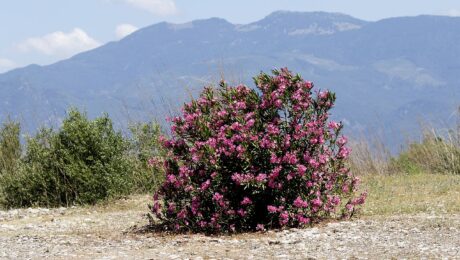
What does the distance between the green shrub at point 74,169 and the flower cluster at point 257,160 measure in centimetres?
515

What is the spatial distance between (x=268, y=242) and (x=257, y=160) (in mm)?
1331

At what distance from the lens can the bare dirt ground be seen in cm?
809

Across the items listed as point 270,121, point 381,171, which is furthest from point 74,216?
point 381,171

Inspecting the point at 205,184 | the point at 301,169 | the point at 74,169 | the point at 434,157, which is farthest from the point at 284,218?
the point at 434,157

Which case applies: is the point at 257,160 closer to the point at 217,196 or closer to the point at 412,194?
the point at 217,196

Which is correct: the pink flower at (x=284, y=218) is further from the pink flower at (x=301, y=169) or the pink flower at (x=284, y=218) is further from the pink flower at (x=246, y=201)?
the pink flower at (x=301, y=169)

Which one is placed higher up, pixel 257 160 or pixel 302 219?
pixel 257 160

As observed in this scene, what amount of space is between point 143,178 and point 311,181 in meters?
7.90

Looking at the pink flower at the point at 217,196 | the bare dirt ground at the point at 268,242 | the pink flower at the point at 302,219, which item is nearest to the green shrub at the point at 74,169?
the bare dirt ground at the point at 268,242

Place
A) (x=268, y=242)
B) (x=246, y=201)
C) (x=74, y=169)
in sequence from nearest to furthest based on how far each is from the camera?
(x=268, y=242) → (x=246, y=201) → (x=74, y=169)

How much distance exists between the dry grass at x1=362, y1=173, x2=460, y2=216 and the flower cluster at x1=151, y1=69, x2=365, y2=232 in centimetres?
129

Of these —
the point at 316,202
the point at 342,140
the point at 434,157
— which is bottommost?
the point at 434,157

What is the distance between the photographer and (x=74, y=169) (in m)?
15.1

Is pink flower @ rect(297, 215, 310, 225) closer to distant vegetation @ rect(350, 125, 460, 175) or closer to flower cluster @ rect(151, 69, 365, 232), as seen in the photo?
flower cluster @ rect(151, 69, 365, 232)
